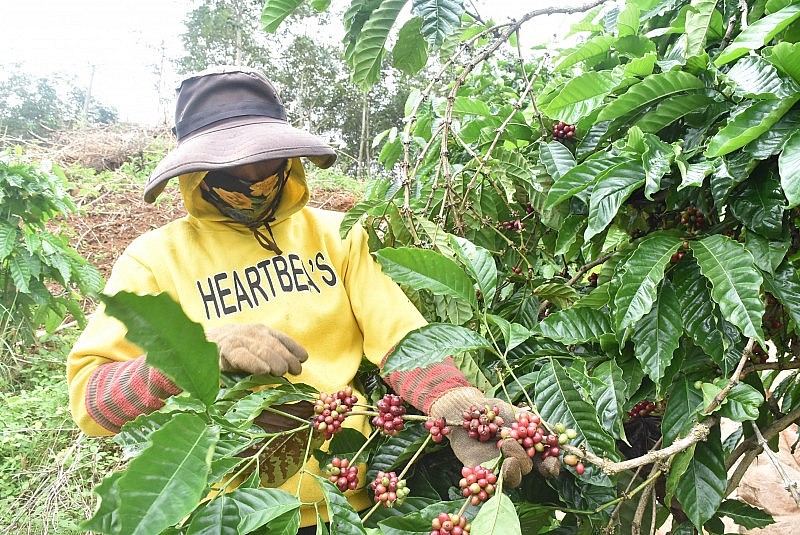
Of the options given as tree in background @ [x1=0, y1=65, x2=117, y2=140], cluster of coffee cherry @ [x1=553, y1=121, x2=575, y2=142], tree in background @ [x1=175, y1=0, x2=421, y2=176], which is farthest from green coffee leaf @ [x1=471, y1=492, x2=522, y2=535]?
tree in background @ [x1=0, y1=65, x2=117, y2=140]

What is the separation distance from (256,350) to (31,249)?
258 cm

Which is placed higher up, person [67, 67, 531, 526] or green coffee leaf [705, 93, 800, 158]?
green coffee leaf [705, 93, 800, 158]

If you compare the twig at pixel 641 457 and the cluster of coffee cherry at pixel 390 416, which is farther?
the cluster of coffee cherry at pixel 390 416

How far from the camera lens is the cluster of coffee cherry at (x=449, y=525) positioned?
29.4 inches

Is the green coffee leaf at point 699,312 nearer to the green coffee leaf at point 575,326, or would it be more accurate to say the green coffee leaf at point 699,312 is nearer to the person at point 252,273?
the green coffee leaf at point 575,326

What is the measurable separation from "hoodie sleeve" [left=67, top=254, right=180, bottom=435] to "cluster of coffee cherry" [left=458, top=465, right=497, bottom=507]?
1.85 feet

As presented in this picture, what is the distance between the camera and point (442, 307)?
44.6 inches

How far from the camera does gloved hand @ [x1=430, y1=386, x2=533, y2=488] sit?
80 cm

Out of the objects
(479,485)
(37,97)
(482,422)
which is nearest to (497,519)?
(479,485)

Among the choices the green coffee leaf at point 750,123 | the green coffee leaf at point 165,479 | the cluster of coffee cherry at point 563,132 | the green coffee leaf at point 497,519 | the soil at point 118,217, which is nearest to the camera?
the green coffee leaf at point 165,479

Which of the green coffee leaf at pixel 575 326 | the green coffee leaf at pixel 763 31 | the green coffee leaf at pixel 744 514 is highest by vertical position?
the green coffee leaf at pixel 763 31

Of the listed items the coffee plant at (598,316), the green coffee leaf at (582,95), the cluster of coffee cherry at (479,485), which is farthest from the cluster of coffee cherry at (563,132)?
the cluster of coffee cherry at (479,485)

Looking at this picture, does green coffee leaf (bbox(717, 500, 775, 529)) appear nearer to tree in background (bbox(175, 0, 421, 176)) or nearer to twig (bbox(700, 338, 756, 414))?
twig (bbox(700, 338, 756, 414))

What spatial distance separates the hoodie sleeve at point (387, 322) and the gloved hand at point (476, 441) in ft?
0.11
